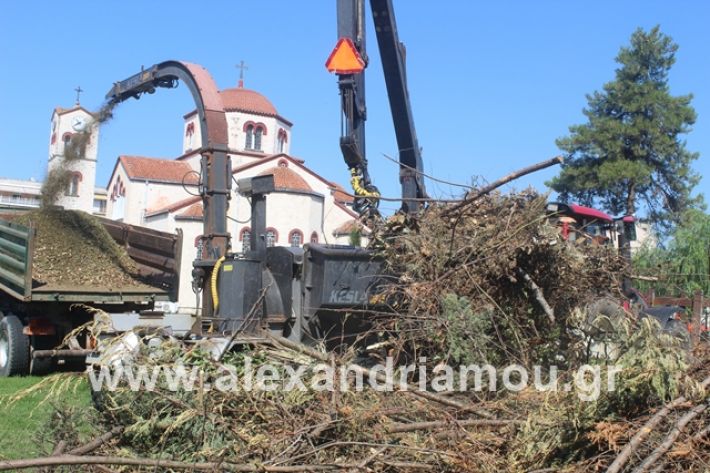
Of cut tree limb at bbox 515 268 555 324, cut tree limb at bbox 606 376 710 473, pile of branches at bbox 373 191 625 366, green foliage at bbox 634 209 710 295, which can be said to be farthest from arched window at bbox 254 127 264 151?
cut tree limb at bbox 606 376 710 473

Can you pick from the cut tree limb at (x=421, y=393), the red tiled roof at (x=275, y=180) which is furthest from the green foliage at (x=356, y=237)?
the red tiled roof at (x=275, y=180)

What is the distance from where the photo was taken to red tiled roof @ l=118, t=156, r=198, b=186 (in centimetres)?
4162

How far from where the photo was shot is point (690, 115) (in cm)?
3072

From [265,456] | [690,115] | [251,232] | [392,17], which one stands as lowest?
[265,456]

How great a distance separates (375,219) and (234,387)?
2881mm

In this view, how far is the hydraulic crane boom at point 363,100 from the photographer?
9.44 m

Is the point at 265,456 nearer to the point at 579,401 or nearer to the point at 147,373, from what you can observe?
the point at 147,373

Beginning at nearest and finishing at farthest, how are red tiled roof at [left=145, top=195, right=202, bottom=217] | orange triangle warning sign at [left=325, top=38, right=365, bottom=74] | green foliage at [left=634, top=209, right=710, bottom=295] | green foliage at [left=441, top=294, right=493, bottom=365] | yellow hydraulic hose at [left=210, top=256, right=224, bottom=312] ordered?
green foliage at [left=441, top=294, right=493, bottom=365] < yellow hydraulic hose at [left=210, top=256, right=224, bottom=312] < orange triangle warning sign at [left=325, top=38, right=365, bottom=74] < green foliage at [left=634, top=209, right=710, bottom=295] < red tiled roof at [left=145, top=195, right=202, bottom=217]

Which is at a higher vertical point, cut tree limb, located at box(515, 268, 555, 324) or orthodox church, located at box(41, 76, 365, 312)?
orthodox church, located at box(41, 76, 365, 312)

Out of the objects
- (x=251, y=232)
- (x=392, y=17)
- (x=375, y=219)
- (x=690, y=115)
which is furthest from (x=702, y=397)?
(x=690, y=115)

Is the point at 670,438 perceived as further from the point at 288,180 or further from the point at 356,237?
the point at 288,180

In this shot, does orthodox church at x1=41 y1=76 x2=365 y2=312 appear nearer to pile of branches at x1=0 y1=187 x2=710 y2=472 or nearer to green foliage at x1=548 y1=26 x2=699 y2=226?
green foliage at x1=548 y1=26 x2=699 y2=226

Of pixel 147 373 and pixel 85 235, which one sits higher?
pixel 85 235

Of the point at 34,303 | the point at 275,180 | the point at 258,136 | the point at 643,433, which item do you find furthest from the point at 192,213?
the point at 643,433
